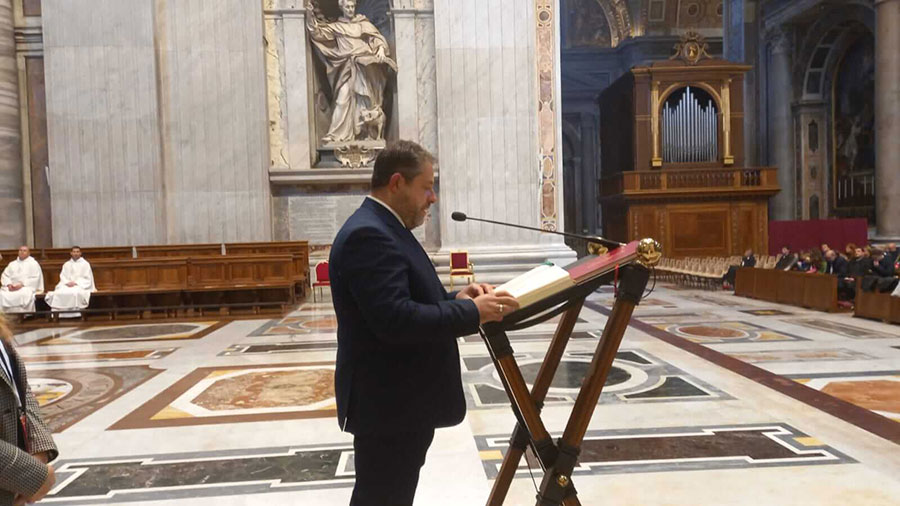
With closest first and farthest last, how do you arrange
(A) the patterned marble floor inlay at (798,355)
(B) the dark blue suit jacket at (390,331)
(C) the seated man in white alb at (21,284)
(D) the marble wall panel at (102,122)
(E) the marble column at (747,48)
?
(B) the dark blue suit jacket at (390,331), (A) the patterned marble floor inlay at (798,355), (C) the seated man in white alb at (21,284), (D) the marble wall panel at (102,122), (E) the marble column at (747,48)

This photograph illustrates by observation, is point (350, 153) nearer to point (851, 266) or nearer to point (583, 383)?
point (851, 266)

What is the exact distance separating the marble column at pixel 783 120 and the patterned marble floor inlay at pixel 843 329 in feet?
46.9

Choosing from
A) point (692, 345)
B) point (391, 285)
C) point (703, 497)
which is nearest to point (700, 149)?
point (692, 345)

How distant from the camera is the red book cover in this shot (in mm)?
2166

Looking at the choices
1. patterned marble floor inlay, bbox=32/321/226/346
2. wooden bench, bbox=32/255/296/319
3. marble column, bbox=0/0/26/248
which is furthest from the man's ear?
marble column, bbox=0/0/26/248

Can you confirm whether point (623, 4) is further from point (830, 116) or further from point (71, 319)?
point (71, 319)

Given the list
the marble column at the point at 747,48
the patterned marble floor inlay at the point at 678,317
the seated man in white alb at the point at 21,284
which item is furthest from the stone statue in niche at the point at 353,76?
the marble column at the point at 747,48

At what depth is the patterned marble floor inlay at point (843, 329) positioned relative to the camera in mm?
7510

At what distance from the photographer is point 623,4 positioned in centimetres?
2472

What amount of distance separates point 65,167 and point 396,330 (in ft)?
40.9

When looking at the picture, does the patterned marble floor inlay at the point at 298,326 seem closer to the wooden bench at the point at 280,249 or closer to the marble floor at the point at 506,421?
the marble floor at the point at 506,421

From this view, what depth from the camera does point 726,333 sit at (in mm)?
7848

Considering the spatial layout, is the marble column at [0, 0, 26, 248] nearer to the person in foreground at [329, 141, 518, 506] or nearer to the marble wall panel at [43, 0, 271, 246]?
the marble wall panel at [43, 0, 271, 246]

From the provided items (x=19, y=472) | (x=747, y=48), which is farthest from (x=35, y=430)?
(x=747, y=48)
